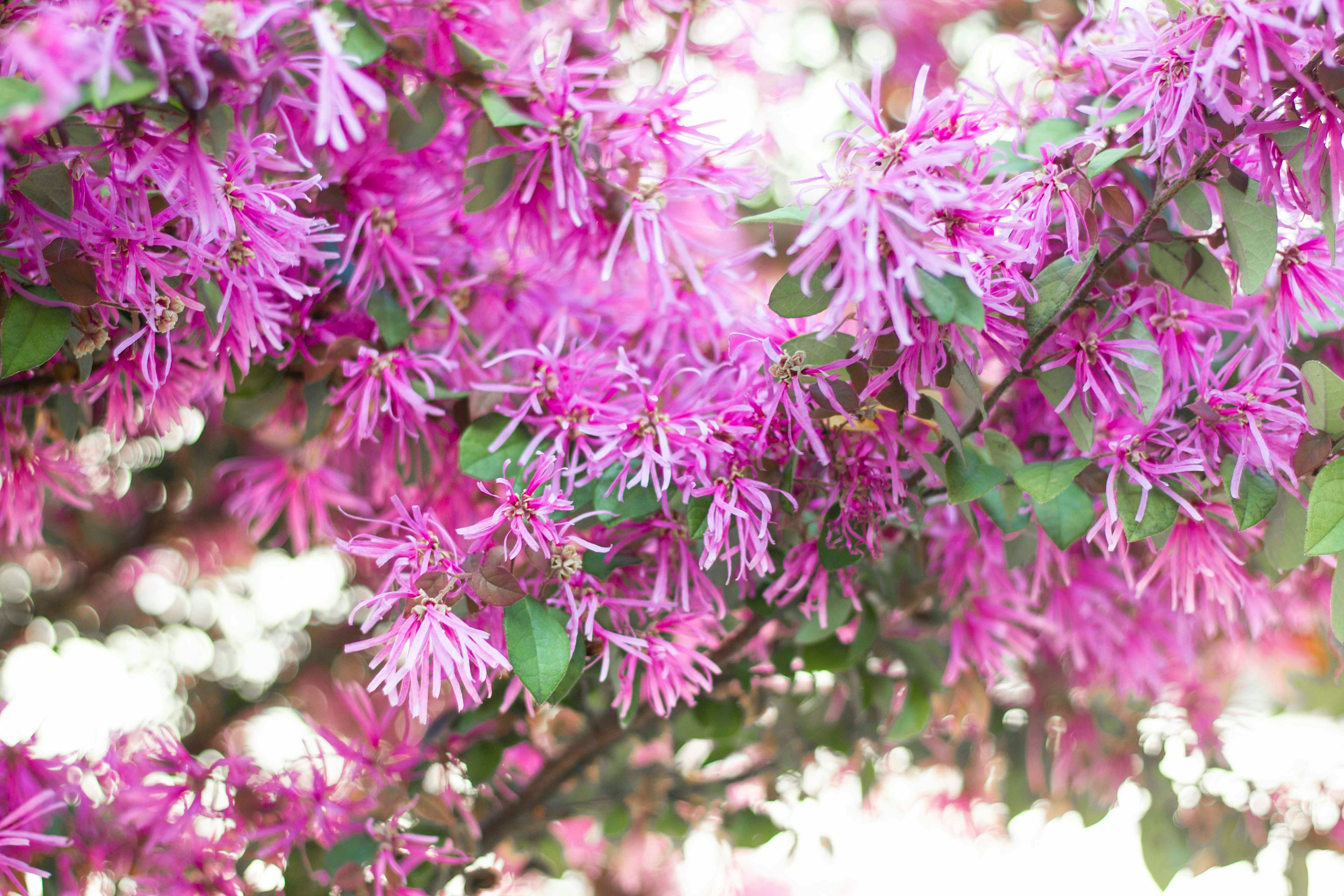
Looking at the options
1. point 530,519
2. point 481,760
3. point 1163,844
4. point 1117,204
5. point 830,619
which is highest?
point 1117,204

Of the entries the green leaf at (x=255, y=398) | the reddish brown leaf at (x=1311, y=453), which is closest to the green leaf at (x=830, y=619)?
the reddish brown leaf at (x=1311, y=453)

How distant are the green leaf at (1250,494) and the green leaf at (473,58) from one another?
0.39 meters

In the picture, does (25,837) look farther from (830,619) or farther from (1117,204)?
(1117,204)

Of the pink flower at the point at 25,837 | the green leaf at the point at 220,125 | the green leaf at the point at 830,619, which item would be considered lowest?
the pink flower at the point at 25,837

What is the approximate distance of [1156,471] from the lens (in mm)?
402

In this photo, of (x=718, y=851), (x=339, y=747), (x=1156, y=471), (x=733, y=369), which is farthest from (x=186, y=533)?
(x=1156, y=471)

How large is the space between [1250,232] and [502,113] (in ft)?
1.07

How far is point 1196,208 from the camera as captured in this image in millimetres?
383

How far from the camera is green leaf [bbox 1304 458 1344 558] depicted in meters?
0.36

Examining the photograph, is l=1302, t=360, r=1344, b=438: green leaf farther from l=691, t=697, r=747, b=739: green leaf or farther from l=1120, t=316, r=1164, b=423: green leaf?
l=691, t=697, r=747, b=739: green leaf

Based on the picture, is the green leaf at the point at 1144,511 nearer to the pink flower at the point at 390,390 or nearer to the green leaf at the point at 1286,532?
the green leaf at the point at 1286,532

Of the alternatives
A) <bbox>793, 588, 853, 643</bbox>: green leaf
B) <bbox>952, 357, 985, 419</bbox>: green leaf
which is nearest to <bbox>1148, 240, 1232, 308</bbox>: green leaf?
<bbox>952, 357, 985, 419</bbox>: green leaf

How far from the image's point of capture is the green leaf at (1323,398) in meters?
0.37

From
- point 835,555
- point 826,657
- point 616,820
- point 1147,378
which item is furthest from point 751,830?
point 1147,378
